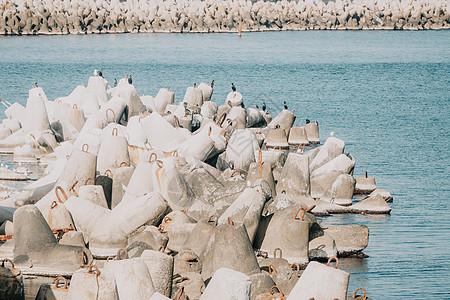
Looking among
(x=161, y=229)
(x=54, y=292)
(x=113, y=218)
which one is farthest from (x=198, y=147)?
(x=54, y=292)

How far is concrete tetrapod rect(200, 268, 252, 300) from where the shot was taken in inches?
314

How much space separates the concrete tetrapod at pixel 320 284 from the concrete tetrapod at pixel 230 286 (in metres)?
0.98

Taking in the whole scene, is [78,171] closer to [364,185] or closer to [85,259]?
[85,259]

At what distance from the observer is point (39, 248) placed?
11.5 metres

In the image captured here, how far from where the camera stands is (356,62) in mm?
55062

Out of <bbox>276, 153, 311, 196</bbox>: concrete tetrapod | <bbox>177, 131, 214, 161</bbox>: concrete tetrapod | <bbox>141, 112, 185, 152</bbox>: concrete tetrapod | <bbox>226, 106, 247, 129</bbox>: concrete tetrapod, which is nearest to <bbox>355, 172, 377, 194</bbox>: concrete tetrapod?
<bbox>276, 153, 311, 196</bbox>: concrete tetrapod

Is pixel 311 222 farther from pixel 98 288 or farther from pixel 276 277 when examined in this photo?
pixel 98 288

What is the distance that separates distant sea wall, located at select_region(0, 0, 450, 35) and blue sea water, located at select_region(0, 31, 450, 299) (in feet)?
5.18

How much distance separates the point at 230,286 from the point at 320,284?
4.08 ft

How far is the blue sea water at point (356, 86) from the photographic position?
1402 cm

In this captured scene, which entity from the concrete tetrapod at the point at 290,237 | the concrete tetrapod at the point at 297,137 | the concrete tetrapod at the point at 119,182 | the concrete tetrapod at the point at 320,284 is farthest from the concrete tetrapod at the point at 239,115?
the concrete tetrapod at the point at 320,284

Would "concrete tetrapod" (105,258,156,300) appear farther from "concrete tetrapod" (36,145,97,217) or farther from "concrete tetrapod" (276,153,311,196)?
"concrete tetrapod" (276,153,311,196)

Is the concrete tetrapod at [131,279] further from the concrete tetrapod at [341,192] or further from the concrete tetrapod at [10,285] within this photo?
the concrete tetrapod at [341,192]

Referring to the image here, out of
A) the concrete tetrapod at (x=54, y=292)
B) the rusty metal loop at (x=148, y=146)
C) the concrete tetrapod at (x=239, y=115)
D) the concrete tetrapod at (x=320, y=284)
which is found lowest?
the concrete tetrapod at (x=239, y=115)
